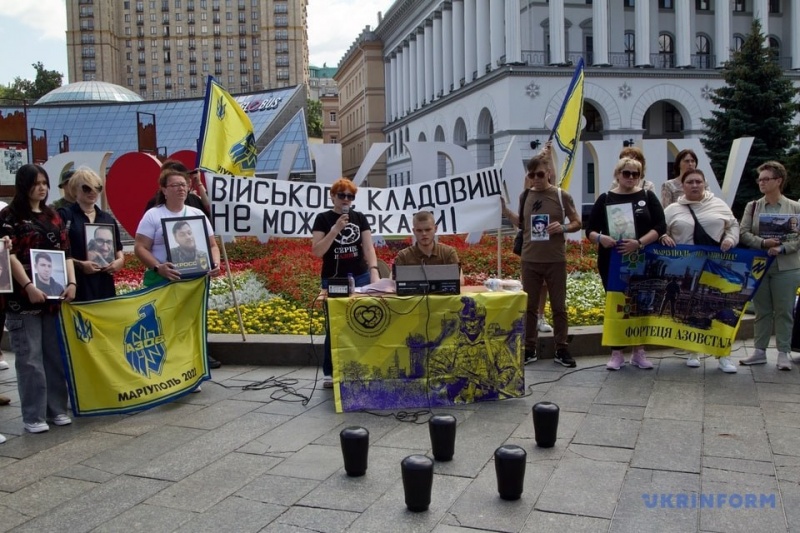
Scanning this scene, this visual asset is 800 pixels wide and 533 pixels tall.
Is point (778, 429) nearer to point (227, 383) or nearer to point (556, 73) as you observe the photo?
point (227, 383)

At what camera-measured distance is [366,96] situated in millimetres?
90562

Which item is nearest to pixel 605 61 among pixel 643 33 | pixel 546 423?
pixel 643 33

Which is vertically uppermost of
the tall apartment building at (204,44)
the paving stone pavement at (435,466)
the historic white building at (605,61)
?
the tall apartment building at (204,44)

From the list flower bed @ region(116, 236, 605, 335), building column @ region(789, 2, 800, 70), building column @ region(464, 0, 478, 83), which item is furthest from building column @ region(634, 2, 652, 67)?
flower bed @ region(116, 236, 605, 335)

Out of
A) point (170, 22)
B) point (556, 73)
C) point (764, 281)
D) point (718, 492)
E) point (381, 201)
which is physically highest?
point (170, 22)

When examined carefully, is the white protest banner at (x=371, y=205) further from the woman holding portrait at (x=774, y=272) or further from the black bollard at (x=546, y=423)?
the black bollard at (x=546, y=423)

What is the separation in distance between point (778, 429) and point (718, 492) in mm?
1441

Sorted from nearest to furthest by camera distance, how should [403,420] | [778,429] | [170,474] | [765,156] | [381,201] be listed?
[170,474]
[778,429]
[403,420]
[381,201]
[765,156]

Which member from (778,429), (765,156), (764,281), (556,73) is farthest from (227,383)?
(556,73)

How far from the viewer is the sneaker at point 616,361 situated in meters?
7.29

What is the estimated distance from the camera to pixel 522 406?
6.08 meters

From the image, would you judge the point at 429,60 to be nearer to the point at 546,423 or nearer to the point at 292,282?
the point at 292,282

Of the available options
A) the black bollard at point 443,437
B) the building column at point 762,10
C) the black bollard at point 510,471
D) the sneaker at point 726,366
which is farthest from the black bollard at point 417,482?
the building column at point 762,10

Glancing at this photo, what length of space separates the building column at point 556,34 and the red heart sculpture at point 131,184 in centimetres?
3879
